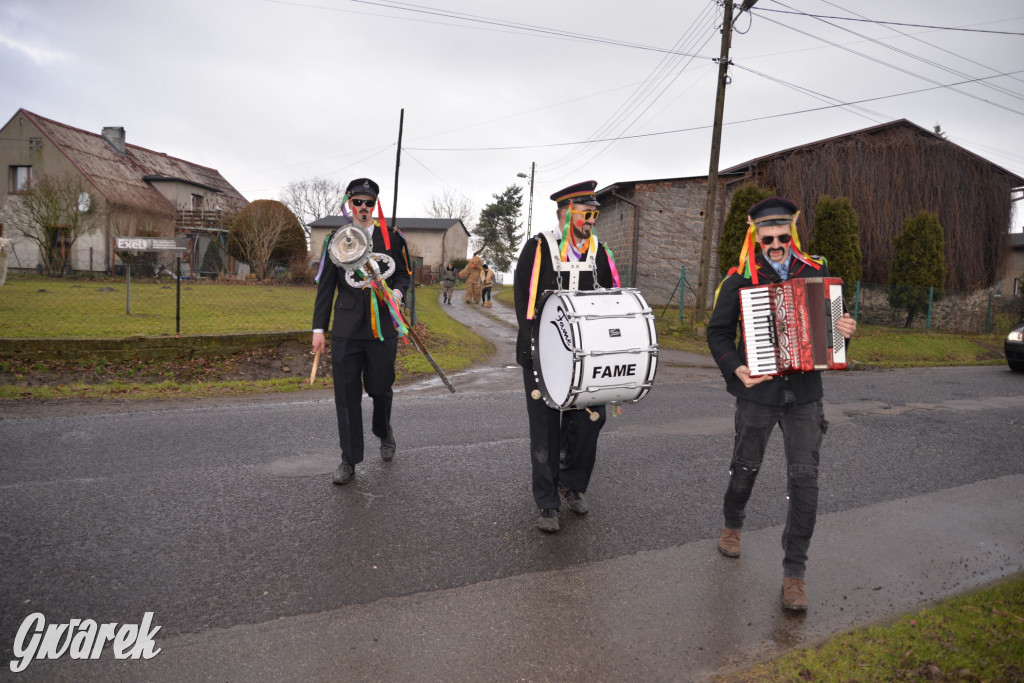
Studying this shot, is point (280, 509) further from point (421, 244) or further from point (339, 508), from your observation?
point (421, 244)

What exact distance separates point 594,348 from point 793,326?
3.38 feet

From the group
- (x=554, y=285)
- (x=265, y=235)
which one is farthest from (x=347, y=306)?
(x=265, y=235)

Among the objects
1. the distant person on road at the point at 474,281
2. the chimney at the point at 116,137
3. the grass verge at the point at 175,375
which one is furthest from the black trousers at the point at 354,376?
the chimney at the point at 116,137

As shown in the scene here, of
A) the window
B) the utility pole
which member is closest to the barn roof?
the utility pole

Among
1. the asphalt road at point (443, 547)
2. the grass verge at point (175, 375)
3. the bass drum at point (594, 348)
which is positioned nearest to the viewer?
the asphalt road at point (443, 547)

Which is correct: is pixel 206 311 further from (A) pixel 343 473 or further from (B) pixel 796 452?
(B) pixel 796 452

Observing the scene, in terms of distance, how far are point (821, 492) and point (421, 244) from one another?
54287 millimetres

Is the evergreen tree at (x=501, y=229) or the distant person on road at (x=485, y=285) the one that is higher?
the evergreen tree at (x=501, y=229)

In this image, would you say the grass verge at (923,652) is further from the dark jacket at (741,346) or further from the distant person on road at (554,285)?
the distant person on road at (554,285)

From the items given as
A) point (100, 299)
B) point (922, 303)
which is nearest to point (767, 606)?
point (100, 299)

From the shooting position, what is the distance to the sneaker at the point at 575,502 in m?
4.53

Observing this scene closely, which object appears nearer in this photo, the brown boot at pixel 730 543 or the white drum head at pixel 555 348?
the white drum head at pixel 555 348

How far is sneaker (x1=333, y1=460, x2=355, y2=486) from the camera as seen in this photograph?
4.94 metres

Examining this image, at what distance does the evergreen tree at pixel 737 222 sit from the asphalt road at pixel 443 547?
41.1ft
